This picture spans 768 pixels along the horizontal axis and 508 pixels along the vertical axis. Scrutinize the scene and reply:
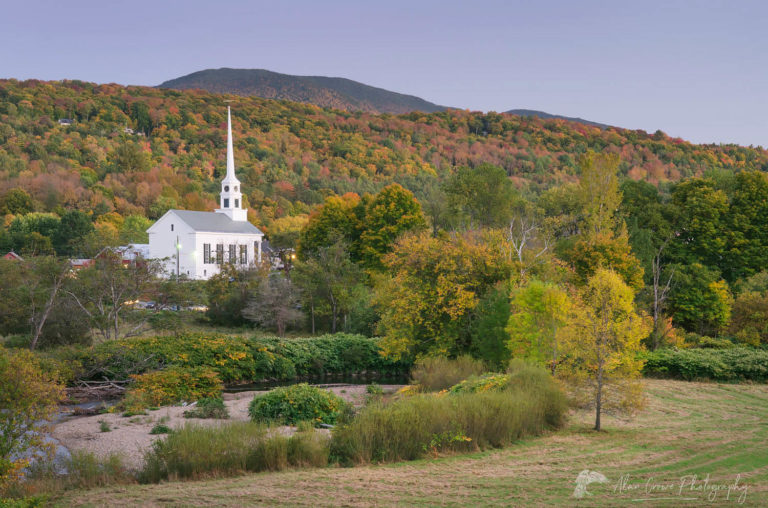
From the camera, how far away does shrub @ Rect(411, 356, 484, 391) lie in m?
26.0

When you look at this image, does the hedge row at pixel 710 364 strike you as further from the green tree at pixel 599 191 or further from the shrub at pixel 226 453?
the shrub at pixel 226 453

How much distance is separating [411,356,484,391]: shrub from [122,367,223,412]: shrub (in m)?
9.52

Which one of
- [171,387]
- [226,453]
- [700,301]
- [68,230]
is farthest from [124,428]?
[68,230]

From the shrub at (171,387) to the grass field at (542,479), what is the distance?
1506 centimetres

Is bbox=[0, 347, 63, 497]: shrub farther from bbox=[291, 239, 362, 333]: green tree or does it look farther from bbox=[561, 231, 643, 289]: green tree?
bbox=[291, 239, 362, 333]: green tree

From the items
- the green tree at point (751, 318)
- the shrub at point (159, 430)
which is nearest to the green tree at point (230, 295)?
the shrub at point (159, 430)

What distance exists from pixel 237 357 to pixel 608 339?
67.8 ft

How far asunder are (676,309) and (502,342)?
17.6 meters

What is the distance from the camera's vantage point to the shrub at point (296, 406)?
68.6 feet

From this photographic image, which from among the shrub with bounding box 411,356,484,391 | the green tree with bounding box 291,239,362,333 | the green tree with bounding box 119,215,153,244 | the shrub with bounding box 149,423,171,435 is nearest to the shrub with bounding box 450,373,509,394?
the shrub with bounding box 411,356,484,391

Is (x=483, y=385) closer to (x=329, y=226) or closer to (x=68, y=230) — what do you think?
(x=329, y=226)

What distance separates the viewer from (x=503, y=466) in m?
13.6

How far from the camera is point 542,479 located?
1217cm

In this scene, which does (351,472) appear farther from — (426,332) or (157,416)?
(426,332)
